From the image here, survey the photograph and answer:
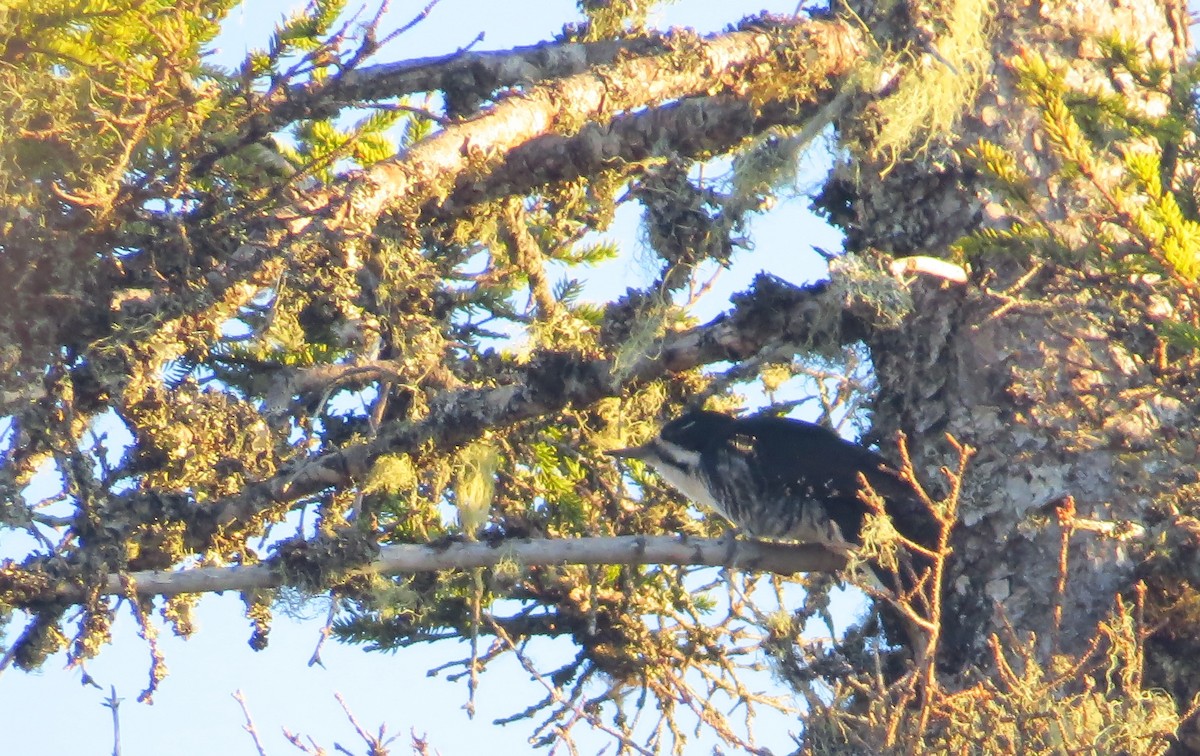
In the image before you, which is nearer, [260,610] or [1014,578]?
[1014,578]

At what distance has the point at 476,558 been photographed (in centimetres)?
398

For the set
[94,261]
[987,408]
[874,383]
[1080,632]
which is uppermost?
[94,261]

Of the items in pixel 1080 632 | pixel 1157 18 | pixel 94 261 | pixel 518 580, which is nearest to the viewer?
pixel 1080 632

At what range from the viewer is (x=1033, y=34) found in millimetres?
4266

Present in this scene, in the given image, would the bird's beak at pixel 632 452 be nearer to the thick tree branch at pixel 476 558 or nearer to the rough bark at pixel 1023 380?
the thick tree branch at pixel 476 558

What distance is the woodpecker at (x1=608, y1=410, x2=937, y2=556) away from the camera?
469 cm

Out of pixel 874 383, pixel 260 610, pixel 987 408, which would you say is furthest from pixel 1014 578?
pixel 260 610

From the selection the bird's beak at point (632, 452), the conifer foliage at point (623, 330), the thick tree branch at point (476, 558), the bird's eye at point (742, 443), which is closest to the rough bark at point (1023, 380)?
the conifer foliage at point (623, 330)

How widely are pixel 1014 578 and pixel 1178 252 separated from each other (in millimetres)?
1239

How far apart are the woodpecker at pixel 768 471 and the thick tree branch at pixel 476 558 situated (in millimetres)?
680

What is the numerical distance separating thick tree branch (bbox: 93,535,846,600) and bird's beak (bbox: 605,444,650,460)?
873mm

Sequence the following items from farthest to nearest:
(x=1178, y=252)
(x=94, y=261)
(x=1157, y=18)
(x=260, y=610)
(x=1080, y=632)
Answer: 1. (x=1157, y=18)
2. (x=260, y=610)
3. (x=94, y=261)
4. (x=1080, y=632)
5. (x=1178, y=252)

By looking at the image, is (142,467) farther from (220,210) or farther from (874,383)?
(874,383)

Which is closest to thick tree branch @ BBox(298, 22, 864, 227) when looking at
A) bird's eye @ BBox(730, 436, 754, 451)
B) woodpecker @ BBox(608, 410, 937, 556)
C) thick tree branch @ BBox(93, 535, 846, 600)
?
thick tree branch @ BBox(93, 535, 846, 600)
